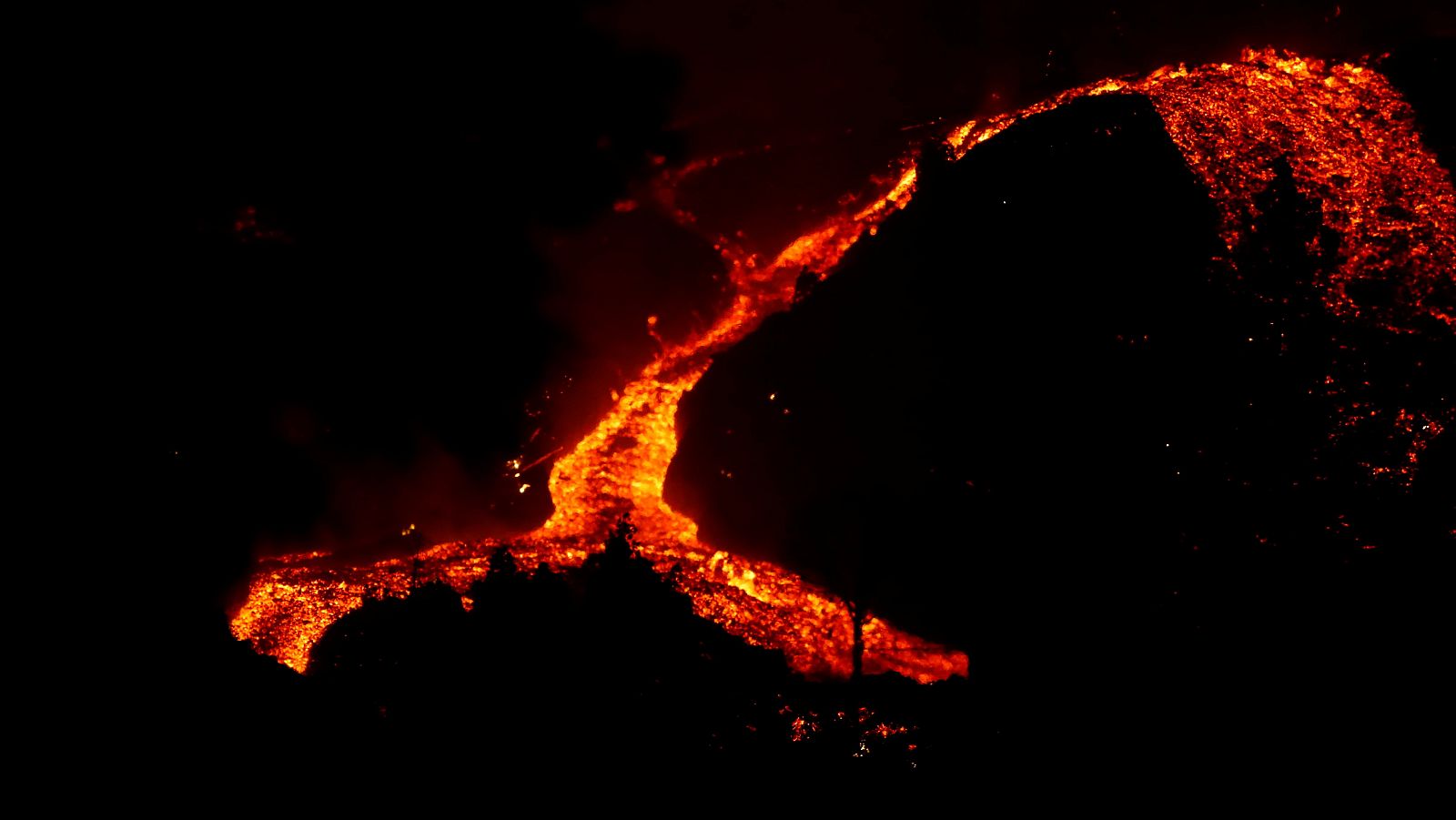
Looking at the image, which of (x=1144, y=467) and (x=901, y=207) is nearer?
(x=1144, y=467)

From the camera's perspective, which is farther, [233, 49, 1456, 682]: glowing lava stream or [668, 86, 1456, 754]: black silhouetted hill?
[233, 49, 1456, 682]: glowing lava stream

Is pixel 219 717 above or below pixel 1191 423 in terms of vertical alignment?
below

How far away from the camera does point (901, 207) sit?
7516mm

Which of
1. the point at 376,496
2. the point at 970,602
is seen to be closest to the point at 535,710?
the point at 970,602

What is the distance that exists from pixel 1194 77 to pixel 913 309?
282cm

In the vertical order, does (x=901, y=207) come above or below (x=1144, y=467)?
above

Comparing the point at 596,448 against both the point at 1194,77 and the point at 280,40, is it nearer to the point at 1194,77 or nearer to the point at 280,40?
the point at 280,40

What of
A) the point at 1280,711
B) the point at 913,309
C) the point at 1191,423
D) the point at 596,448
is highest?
the point at 913,309

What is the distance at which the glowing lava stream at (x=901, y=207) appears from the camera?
5743mm

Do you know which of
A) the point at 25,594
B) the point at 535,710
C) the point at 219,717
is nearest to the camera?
the point at 219,717

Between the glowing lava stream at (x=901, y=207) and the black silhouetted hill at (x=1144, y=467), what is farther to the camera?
the glowing lava stream at (x=901, y=207)

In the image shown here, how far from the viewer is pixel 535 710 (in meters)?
4.06

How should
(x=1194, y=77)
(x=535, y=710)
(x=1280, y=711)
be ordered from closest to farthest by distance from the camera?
(x=535, y=710) < (x=1280, y=711) < (x=1194, y=77)

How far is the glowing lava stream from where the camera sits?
5.74 metres
